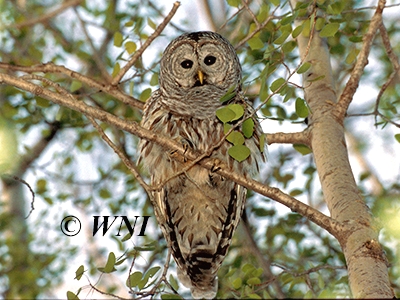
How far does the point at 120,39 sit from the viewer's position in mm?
3484

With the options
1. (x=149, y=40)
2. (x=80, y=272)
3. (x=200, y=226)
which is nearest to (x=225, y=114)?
(x=80, y=272)

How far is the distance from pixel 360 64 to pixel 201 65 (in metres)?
1.44

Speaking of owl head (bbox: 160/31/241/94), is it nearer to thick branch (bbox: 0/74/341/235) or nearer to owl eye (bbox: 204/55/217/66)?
owl eye (bbox: 204/55/217/66)

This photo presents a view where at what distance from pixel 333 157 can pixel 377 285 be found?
961 mm

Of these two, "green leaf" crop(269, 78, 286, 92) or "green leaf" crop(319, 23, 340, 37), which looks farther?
"green leaf" crop(319, 23, 340, 37)

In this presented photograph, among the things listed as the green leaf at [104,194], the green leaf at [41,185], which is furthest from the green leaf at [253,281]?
the green leaf at [41,185]

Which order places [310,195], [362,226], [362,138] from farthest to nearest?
[362,138] < [310,195] < [362,226]

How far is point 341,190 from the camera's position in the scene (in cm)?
249

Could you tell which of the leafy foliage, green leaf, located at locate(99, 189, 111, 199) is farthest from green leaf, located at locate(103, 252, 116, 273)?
green leaf, located at locate(99, 189, 111, 199)

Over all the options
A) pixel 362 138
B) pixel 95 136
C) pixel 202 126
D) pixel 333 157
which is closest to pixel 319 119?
pixel 333 157

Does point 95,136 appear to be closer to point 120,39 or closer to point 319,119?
point 120,39

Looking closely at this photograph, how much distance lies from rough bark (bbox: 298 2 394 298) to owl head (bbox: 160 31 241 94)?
655mm

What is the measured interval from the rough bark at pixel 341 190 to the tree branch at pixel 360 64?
0.11ft

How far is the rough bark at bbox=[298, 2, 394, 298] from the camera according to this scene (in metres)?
1.96
